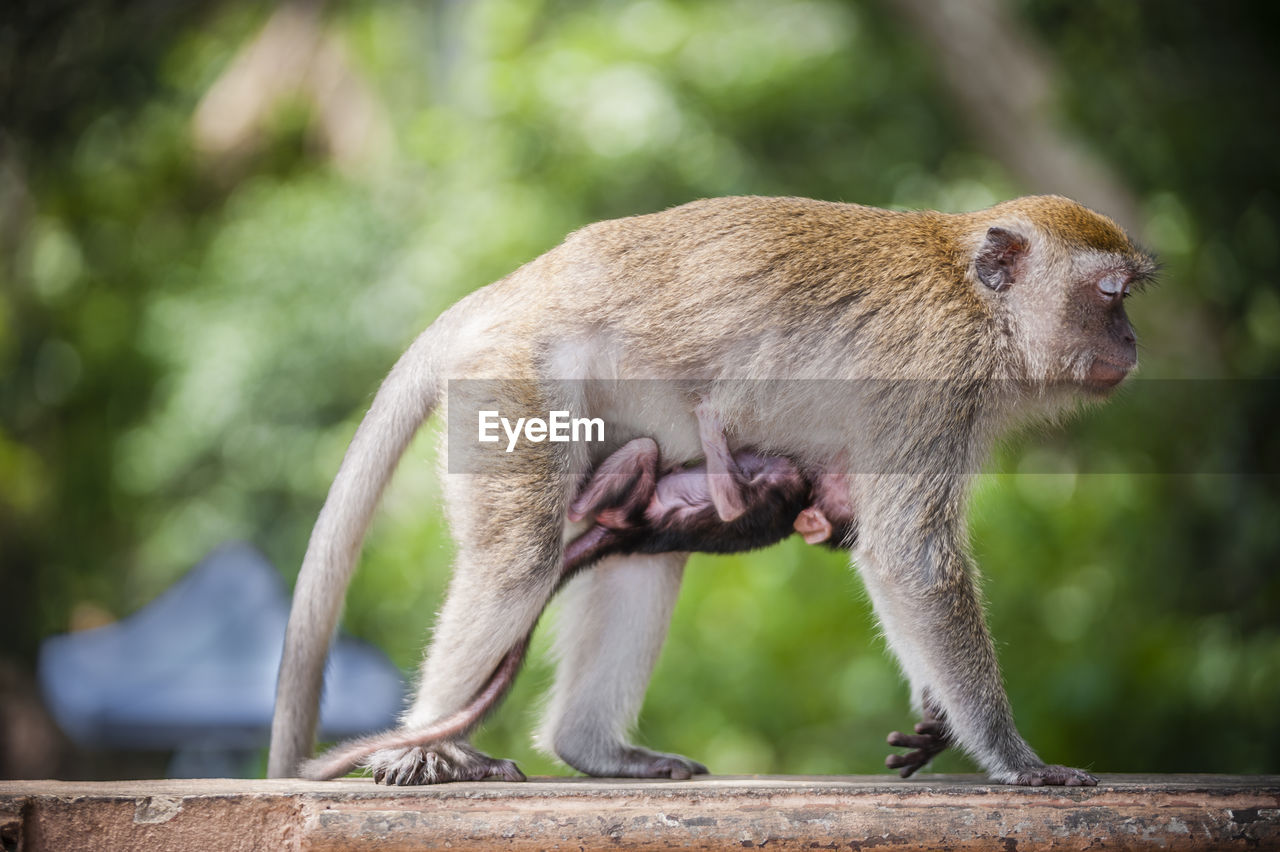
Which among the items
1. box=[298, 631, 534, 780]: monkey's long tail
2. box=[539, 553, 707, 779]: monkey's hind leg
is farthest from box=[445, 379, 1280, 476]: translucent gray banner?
box=[298, 631, 534, 780]: monkey's long tail

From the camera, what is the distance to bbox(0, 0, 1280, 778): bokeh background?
6.62 meters

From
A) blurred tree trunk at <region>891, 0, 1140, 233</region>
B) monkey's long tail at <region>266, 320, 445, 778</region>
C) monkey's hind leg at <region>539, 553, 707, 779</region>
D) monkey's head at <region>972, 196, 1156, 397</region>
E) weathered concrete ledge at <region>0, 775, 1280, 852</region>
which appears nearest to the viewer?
weathered concrete ledge at <region>0, 775, 1280, 852</region>

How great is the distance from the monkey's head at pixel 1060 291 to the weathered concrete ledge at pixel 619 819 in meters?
1.30

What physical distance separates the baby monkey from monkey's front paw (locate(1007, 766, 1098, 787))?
40cm

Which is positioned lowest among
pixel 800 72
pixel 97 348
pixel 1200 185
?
pixel 97 348

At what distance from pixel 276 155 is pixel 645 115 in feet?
21.6

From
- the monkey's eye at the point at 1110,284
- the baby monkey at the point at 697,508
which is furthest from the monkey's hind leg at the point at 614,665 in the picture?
the monkey's eye at the point at 1110,284

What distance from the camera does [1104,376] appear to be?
3.69m

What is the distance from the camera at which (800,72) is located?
8797 mm

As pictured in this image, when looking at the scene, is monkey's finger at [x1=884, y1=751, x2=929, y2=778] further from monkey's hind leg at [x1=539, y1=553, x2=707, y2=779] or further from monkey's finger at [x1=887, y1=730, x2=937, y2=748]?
monkey's hind leg at [x1=539, y1=553, x2=707, y2=779]

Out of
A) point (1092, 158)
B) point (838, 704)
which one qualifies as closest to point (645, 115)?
point (1092, 158)

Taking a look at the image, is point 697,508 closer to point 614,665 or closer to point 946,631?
point 614,665

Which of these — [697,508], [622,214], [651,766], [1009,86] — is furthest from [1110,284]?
[622,214]

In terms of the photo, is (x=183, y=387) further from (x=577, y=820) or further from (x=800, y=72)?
(x=577, y=820)
